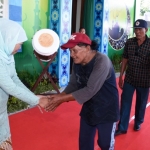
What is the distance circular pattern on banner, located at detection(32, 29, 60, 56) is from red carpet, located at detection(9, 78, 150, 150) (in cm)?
121

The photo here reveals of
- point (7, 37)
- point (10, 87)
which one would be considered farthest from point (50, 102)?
point (7, 37)

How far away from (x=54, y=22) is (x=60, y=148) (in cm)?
347

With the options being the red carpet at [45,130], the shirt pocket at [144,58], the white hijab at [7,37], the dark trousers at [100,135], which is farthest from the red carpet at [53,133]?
the white hijab at [7,37]

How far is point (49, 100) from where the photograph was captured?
7.24 ft

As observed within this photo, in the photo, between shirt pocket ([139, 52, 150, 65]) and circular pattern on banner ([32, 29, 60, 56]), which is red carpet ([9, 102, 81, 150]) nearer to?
circular pattern on banner ([32, 29, 60, 56])

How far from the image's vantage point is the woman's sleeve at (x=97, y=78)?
1.83 meters

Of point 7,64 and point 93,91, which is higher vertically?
point 7,64

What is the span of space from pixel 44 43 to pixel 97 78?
2.97 meters

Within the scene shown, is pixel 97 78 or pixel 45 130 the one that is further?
pixel 45 130

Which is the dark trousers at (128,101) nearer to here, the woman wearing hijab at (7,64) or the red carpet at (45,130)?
the red carpet at (45,130)

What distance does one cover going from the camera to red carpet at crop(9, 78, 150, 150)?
297 centimetres

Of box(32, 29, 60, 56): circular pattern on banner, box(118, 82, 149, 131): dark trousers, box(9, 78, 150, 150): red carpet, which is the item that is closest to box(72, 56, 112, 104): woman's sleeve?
box(9, 78, 150, 150): red carpet

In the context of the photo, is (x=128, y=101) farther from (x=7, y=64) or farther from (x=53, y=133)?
(x=7, y=64)

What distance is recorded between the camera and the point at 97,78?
184 cm
